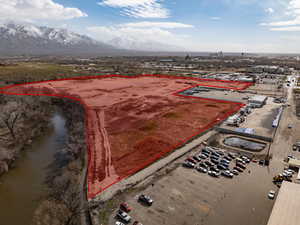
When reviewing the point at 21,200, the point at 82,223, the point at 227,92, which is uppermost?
the point at 227,92

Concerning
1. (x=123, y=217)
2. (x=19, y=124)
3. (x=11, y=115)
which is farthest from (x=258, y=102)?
(x=11, y=115)

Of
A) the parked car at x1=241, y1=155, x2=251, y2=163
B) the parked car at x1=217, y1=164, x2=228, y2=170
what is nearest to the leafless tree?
the parked car at x1=217, y1=164, x2=228, y2=170

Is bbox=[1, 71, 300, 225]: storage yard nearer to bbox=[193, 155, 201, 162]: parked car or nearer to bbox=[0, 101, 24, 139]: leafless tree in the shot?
bbox=[193, 155, 201, 162]: parked car

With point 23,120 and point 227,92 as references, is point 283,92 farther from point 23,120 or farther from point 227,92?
point 23,120

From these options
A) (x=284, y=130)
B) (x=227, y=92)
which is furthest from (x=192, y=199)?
(x=227, y=92)

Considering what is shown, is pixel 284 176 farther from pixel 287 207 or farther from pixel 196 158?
pixel 196 158

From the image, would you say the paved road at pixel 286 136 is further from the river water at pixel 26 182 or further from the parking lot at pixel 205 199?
the river water at pixel 26 182
